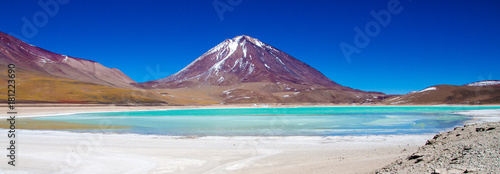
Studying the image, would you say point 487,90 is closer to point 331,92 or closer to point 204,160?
point 331,92

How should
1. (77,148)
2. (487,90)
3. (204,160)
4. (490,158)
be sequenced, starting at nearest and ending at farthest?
(490,158), (204,160), (77,148), (487,90)

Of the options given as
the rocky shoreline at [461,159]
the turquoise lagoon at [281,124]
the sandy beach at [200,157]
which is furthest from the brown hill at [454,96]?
the rocky shoreline at [461,159]

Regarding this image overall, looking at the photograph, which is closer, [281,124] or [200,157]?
[200,157]

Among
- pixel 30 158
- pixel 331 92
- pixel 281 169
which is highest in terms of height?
pixel 331 92

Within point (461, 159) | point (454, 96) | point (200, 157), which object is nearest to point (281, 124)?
point (200, 157)

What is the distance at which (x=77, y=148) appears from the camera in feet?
A: 43.9

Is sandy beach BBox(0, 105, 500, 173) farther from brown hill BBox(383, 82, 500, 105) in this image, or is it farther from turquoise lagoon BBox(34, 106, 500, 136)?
brown hill BBox(383, 82, 500, 105)

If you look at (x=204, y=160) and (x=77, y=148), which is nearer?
(x=204, y=160)

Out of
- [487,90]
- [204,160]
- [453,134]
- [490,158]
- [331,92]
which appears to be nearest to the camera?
[490,158]

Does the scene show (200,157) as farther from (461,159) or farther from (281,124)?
(281,124)

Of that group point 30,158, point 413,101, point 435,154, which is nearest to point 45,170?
point 30,158

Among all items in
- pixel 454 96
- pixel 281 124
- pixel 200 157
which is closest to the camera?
pixel 200 157

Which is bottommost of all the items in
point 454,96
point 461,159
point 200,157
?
point 200,157

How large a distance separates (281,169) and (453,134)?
4.50 meters
